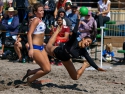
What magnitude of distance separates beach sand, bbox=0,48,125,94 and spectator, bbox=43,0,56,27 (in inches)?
94.0

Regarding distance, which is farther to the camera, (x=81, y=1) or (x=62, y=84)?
(x=81, y=1)

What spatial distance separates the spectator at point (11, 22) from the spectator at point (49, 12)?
1.01 metres

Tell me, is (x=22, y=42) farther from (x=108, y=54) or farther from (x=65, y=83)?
(x=65, y=83)

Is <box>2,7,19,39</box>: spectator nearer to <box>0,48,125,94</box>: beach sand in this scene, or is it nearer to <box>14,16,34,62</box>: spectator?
<box>14,16,34,62</box>: spectator

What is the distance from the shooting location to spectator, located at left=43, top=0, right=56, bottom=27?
45.1 feet

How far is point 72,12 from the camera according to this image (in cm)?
1345

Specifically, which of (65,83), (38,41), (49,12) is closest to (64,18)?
(49,12)

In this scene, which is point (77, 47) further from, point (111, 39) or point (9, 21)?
point (111, 39)

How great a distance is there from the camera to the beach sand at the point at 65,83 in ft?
27.1

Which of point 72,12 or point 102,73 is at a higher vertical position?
point 72,12

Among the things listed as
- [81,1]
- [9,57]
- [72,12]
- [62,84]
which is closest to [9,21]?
[9,57]

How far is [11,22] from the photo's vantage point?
1338cm

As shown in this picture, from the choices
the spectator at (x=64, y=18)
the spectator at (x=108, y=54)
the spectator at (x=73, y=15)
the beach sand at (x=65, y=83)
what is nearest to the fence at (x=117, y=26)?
the spectator at (x=108, y=54)

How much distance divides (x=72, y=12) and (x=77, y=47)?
5.20 m
